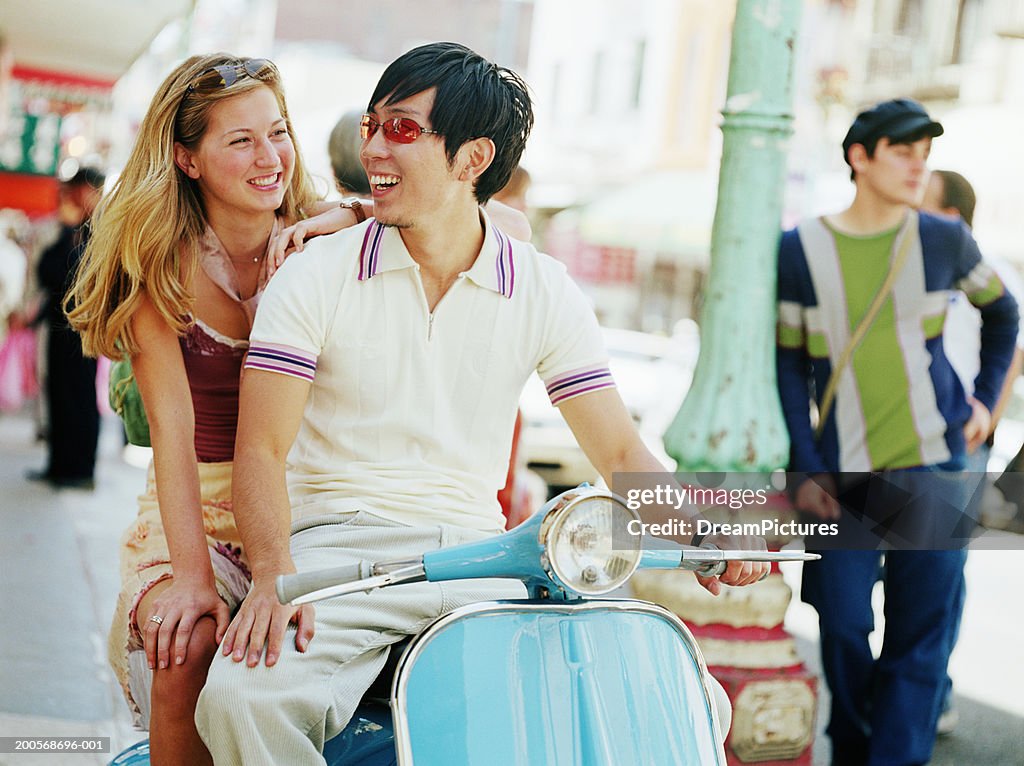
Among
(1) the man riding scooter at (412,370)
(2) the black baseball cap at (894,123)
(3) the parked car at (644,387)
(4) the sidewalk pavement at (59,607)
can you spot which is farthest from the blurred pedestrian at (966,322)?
(3) the parked car at (644,387)

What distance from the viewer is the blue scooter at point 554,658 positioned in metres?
1.96

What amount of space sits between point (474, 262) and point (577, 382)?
1.02ft

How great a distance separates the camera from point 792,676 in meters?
4.21

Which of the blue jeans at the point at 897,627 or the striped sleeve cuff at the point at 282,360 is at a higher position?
the striped sleeve cuff at the point at 282,360

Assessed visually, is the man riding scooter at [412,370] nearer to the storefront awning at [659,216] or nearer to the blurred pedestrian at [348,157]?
the blurred pedestrian at [348,157]

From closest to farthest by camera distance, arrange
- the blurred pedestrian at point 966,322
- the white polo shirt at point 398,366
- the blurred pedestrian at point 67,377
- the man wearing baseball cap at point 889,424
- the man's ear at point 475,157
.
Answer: the white polo shirt at point 398,366
the man's ear at point 475,157
the man wearing baseball cap at point 889,424
the blurred pedestrian at point 966,322
the blurred pedestrian at point 67,377

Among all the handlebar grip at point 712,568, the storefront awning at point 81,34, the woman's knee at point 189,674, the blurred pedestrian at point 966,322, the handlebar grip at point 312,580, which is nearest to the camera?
the handlebar grip at point 312,580

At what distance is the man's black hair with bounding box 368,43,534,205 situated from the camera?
2.52 metres

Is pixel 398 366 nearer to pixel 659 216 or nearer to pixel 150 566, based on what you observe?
pixel 150 566

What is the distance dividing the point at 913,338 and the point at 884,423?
28 centimetres

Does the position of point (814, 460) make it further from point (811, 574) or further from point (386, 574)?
point (386, 574)

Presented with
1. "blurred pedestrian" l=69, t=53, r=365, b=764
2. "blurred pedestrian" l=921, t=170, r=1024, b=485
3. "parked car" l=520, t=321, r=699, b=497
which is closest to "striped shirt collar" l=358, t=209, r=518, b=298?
"blurred pedestrian" l=69, t=53, r=365, b=764

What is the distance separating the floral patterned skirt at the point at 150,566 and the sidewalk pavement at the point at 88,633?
1.54 metres

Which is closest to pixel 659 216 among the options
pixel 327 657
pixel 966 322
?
pixel 966 322
